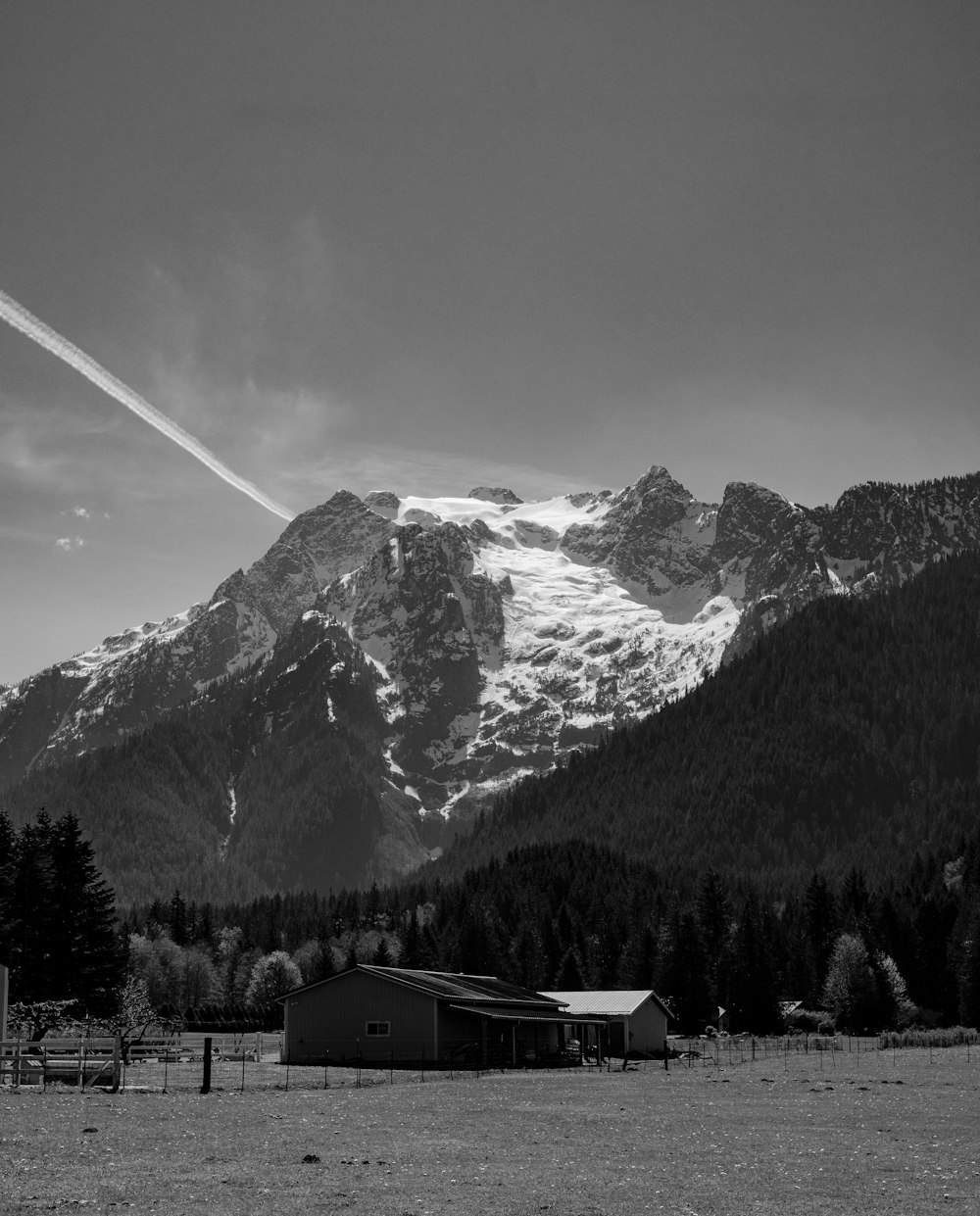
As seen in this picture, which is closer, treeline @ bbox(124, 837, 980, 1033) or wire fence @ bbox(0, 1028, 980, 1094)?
wire fence @ bbox(0, 1028, 980, 1094)

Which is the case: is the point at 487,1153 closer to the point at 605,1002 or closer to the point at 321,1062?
the point at 321,1062

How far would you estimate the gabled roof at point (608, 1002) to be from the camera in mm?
88750

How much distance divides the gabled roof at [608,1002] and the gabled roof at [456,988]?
3310 millimetres

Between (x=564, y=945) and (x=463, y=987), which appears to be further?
(x=564, y=945)

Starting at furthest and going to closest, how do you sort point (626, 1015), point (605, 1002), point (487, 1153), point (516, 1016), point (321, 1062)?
point (605, 1002) < point (626, 1015) < point (516, 1016) < point (321, 1062) < point (487, 1153)

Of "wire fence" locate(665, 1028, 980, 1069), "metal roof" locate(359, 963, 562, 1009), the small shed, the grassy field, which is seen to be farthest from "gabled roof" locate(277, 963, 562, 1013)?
the grassy field

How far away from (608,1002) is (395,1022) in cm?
2453

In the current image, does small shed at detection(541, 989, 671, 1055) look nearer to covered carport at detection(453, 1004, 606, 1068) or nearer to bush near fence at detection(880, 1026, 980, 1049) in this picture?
covered carport at detection(453, 1004, 606, 1068)

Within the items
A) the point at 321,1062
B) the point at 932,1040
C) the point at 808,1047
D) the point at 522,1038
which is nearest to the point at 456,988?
the point at 522,1038

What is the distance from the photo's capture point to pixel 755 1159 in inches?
1094

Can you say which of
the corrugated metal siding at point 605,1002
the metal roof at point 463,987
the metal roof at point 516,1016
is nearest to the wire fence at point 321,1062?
the metal roof at point 516,1016

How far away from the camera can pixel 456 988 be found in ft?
249

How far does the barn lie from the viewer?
7069 cm

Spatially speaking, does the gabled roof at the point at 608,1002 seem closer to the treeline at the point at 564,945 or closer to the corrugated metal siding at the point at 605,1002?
the corrugated metal siding at the point at 605,1002
